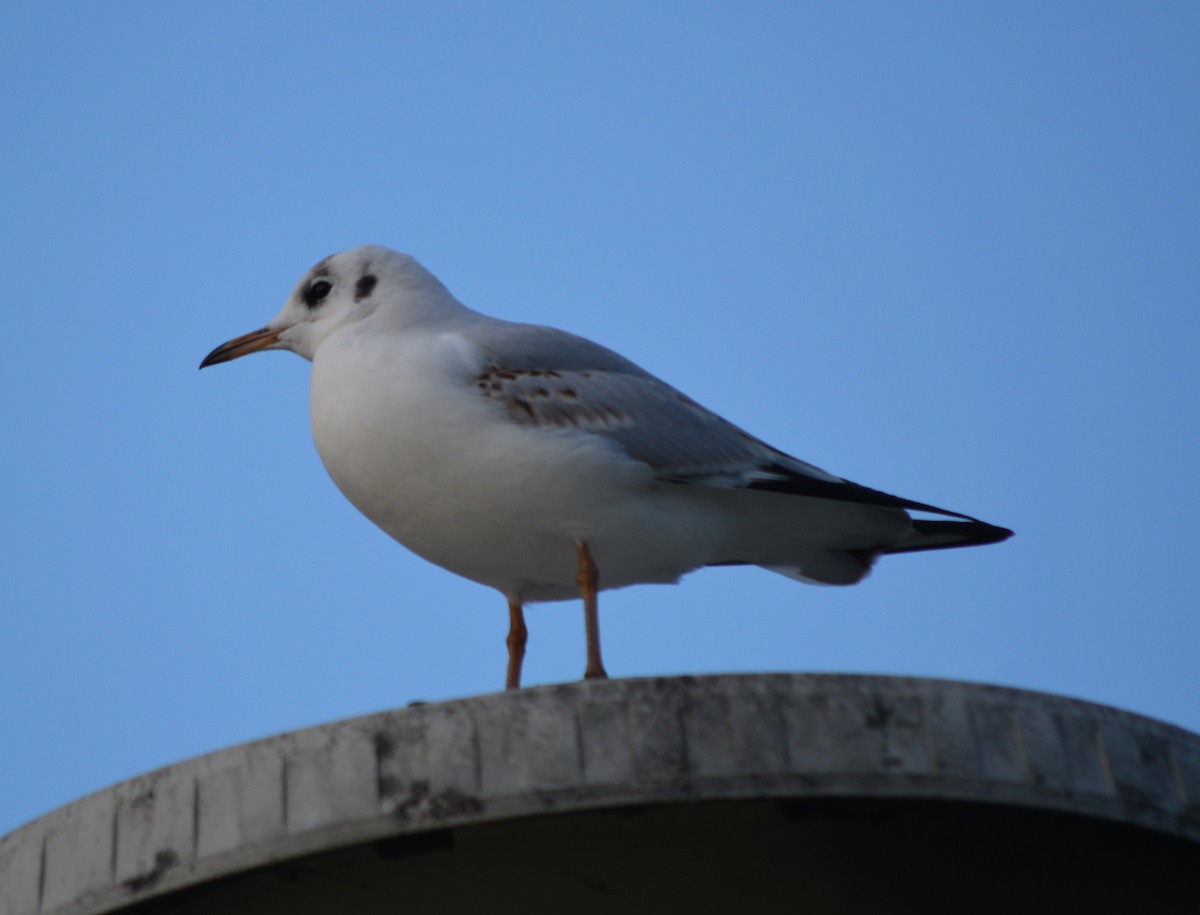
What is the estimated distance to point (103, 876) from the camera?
11.6 ft

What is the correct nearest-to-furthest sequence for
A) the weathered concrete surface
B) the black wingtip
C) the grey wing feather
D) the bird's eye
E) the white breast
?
the weathered concrete surface → the white breast → the grey wing feather → the black wingtip → the bird's eye

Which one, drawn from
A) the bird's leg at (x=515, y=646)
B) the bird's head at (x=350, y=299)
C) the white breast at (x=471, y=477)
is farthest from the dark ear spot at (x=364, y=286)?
the bird's leg at (x=515, y=646)

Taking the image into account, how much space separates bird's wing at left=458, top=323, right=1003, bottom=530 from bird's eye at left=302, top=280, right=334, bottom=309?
2.83 feet

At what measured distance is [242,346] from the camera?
6.65 m

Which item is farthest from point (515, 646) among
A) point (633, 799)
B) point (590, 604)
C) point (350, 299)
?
point (633, 799)

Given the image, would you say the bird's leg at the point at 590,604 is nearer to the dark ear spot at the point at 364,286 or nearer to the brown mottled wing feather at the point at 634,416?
the brown mottled wing feather at the point at 634,416

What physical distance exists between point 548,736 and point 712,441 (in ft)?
8.44

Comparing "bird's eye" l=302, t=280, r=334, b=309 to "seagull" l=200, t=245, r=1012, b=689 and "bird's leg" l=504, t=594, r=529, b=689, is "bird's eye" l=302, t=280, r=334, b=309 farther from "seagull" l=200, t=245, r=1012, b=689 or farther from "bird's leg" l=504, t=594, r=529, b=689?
"bird's leg" l=504, t=594, r=529, b=689

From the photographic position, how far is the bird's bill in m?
6.61

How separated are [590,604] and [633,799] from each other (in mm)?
2090

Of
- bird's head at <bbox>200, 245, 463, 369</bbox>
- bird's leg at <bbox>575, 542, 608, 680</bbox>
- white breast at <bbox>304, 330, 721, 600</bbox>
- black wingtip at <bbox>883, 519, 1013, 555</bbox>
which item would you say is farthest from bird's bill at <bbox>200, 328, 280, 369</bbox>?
black wingtip at <bbox>883, 519, 1013, 555</bbox>

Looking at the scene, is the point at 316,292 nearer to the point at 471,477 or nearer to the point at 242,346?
the point at 242,346

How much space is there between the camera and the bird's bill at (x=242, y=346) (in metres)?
6.61

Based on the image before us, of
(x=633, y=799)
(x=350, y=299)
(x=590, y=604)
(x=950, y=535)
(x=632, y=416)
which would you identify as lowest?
(x=633, y=799)
